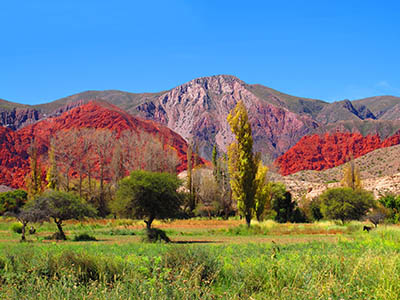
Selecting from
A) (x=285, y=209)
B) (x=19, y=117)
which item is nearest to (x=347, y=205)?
(x=285, y=209)

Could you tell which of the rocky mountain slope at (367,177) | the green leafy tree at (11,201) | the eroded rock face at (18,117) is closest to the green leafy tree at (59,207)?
the green leafy tree at (11,201)

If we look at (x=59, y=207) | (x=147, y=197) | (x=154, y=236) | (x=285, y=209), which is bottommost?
(x=154, y=236)

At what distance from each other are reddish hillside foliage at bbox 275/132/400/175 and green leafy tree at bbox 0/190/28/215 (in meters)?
97.9

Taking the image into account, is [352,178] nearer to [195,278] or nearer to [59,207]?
[59,207]

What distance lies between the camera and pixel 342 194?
41.3 m

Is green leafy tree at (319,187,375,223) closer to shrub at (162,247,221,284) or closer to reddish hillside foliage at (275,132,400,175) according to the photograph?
shrub at (162,247,221,284)

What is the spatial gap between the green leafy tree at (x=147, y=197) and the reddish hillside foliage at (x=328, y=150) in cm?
11655

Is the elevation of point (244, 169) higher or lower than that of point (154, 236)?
higher

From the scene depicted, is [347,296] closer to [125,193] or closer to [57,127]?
[125,193]

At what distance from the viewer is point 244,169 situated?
36.7 m

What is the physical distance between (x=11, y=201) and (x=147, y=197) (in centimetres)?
4109

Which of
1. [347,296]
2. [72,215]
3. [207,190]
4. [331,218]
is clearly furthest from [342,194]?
[347,296]

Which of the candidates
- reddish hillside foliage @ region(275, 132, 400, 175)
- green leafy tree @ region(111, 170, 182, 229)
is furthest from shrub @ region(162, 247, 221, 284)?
reddish hillside foliage @ region(275, 132, 400, 175)

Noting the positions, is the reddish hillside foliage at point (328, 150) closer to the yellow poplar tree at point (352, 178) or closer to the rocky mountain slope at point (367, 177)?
the rocky mountain slope at point (367, 177)
